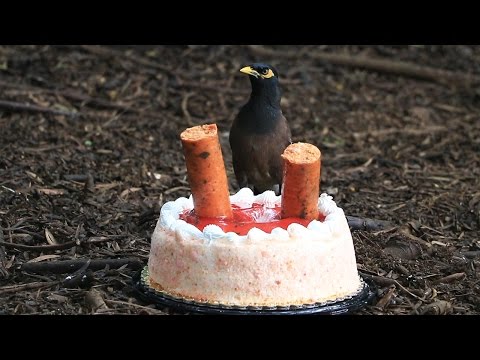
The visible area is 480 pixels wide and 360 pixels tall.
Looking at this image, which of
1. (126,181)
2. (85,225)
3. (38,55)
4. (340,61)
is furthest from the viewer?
(340,61)

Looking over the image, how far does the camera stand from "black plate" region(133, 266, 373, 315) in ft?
15.0

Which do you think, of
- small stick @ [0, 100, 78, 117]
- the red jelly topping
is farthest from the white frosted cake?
small stick @ [0, 100, 78, 117]

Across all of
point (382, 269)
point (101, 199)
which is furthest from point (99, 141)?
point (382, 269)

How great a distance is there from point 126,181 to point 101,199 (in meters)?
0.59

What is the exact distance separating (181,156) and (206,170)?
3.30 meters

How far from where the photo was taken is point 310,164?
4812mm

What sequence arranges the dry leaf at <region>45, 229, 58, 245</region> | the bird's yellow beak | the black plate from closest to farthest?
the black plate < the dry leaf at <region>45, 229, 58, 245</region> < the bird's yellow beak

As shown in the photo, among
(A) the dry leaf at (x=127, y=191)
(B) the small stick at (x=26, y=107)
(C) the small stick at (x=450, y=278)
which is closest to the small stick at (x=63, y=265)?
(A) the dry leaf at (x=127, y=191)

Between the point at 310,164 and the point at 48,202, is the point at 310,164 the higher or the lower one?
the higher one

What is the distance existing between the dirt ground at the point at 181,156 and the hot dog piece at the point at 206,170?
0.60 m

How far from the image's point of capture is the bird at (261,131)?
262 inches

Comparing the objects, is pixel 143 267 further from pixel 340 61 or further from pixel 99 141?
pixel 340 61

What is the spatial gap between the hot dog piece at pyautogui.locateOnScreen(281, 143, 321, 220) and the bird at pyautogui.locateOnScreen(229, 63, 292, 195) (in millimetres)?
1670

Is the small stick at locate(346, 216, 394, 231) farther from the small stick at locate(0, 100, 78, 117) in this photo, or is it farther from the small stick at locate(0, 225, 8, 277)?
the small stick at locate(0, 100, 78, 117)
